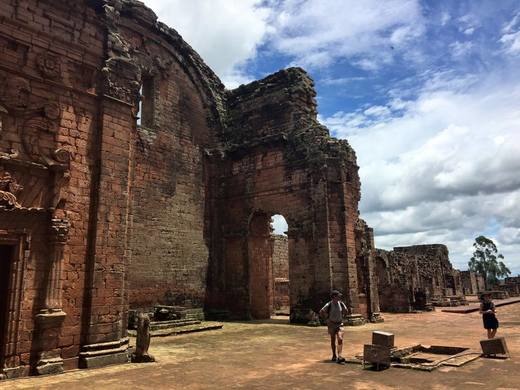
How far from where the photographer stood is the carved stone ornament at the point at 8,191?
761 cm

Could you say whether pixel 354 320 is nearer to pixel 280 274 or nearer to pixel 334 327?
pixel 334 327

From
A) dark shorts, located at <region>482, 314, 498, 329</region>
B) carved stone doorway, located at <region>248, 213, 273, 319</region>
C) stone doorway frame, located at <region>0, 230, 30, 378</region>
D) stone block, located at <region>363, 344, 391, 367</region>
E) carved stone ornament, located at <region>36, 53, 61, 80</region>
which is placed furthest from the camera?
carved stone doorway, located at <region>248, 213, 273, 319</region>

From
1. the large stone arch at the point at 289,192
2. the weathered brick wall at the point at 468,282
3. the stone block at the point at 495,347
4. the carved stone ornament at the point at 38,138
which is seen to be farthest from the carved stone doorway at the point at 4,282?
the weathered brick wall at the point at 468,282

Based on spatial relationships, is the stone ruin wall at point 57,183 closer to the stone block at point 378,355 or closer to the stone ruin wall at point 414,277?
the stone block at point 378,355

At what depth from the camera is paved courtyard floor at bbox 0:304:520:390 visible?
644 cm

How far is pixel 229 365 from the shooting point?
806 cm

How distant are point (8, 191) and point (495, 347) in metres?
9.91

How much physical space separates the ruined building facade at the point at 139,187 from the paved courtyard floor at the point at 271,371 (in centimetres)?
113

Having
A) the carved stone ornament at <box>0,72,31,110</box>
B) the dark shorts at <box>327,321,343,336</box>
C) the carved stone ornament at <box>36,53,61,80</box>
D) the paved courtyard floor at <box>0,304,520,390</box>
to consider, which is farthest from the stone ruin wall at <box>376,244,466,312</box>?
the carved stone ornament at <box>0,72,31,110</box>

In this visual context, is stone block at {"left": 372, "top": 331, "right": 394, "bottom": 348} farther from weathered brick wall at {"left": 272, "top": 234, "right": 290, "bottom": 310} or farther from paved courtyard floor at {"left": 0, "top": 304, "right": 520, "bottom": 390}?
weathered brick wall at {"left": 272, "top": 234, "right": 290, "bottom": 310}

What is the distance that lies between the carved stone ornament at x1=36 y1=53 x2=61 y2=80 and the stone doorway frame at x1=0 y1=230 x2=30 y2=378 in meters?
3.33

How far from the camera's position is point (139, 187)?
1543cm

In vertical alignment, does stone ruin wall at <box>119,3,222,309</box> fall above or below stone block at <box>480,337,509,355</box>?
above

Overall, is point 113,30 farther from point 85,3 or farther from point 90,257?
point 90,257
